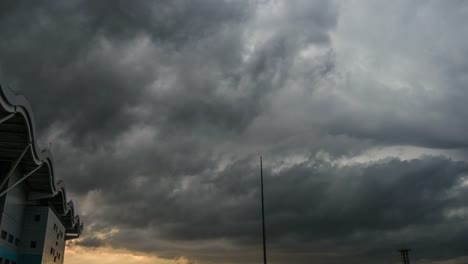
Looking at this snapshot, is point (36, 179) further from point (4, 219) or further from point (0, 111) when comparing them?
point (0, 111)

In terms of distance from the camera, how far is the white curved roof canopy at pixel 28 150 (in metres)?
40.2

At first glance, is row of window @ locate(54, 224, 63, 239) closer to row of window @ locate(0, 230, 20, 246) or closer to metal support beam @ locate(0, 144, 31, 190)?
row of window @ locate(0, 230, 20, 246)

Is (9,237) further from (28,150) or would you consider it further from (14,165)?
(28,150)

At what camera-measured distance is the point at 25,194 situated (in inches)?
2539

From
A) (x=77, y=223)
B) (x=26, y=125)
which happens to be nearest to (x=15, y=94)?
(x=26, y=125)

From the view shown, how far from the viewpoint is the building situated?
45.0 meters

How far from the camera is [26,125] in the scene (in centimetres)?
4472

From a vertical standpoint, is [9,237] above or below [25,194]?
below

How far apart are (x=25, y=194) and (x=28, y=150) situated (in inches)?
671

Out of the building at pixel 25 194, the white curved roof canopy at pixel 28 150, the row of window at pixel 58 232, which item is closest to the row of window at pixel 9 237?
the building at pixel 25 194

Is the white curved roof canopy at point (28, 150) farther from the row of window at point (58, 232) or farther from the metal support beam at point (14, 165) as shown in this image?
the row of window at point (58, 232)

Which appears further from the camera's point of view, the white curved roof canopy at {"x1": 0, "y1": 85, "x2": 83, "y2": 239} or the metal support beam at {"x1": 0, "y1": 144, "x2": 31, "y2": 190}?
the metal support beam at {"x1": 0, "y1": 144, "x2": 31, "y2": 190}

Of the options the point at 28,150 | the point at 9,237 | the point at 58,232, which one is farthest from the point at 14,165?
the point at 58,232

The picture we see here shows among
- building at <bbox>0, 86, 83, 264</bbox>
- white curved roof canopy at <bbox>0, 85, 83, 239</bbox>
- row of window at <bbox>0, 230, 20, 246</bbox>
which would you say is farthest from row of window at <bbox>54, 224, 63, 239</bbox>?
row of window at <bbox>0, 230, 20, 246</bbox>
